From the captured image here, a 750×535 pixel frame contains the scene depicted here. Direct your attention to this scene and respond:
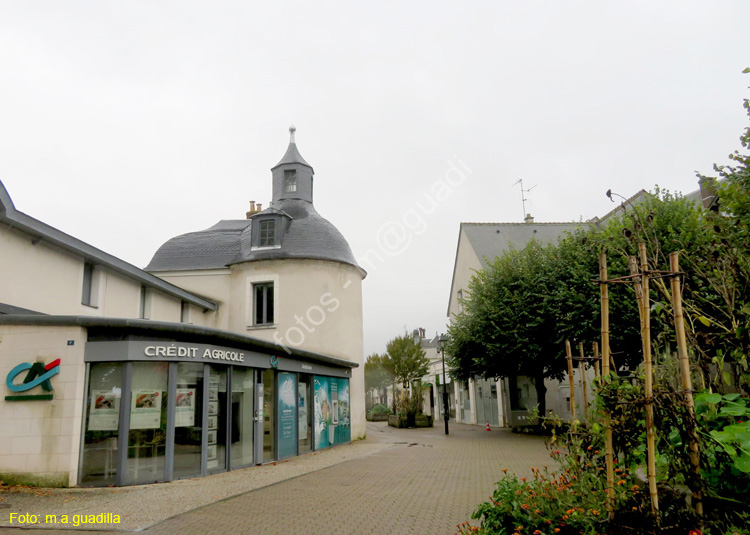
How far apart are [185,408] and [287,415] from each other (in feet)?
14.9

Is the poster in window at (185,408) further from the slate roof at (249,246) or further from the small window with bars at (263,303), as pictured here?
the slate roof at (249,246)

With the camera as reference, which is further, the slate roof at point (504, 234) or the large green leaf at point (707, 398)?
the slate roof at point (504, 234)

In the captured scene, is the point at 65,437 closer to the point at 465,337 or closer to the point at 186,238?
the point at 186,238

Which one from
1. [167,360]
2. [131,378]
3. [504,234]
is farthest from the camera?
[504,234]

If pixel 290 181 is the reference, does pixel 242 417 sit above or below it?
below

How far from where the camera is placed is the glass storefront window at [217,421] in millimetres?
11891

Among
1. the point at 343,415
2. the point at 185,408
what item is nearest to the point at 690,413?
the point at 185,408

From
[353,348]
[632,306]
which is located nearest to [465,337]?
[353,348]

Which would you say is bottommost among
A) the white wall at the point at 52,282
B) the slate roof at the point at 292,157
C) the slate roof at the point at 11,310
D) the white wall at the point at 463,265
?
the slate roof at the point at 11,310

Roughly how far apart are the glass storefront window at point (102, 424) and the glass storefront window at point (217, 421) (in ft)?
6.31

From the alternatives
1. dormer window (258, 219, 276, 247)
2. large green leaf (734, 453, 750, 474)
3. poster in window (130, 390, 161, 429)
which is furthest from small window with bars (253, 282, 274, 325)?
large green leaf (734, 453, 750, 474)

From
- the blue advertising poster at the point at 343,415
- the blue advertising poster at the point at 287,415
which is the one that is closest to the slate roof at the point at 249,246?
the blue advertising poster at the point at 343,415

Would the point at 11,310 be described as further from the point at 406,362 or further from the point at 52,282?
the point at 406,362

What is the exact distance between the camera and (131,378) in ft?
34.8
